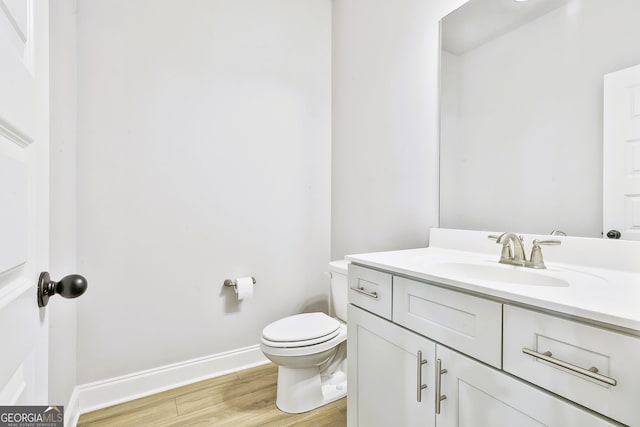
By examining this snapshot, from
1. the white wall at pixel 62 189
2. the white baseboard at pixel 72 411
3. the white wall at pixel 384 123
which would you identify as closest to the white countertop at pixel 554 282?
the white wall at pixel 384 123

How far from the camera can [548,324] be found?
0.67 metres

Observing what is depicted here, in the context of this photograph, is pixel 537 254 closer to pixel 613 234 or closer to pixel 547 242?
pixel 547 242

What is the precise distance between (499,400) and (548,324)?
0.24 meters

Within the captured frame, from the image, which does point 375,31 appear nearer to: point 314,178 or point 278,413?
point 314,178

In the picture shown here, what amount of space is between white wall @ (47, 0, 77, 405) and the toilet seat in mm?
871

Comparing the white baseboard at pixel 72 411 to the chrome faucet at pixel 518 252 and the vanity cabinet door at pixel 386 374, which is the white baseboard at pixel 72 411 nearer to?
the vanity cabinet door at pixel 386 374

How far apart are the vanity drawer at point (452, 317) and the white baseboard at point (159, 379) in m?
1.33

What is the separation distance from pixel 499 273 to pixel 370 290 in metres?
0.47

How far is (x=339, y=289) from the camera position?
6.05 feet

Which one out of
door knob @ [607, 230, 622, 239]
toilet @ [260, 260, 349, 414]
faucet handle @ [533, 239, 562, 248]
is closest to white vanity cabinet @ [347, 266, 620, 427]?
toilet @ [260, 260, 349, 414]

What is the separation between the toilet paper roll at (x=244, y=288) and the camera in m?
1.88

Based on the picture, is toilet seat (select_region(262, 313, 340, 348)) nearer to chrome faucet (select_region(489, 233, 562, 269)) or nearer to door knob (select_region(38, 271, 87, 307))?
chrome faucet (select_region(489, 233, 562, 269))

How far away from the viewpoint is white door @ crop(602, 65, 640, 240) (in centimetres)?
97

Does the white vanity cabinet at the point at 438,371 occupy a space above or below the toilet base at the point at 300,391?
above
